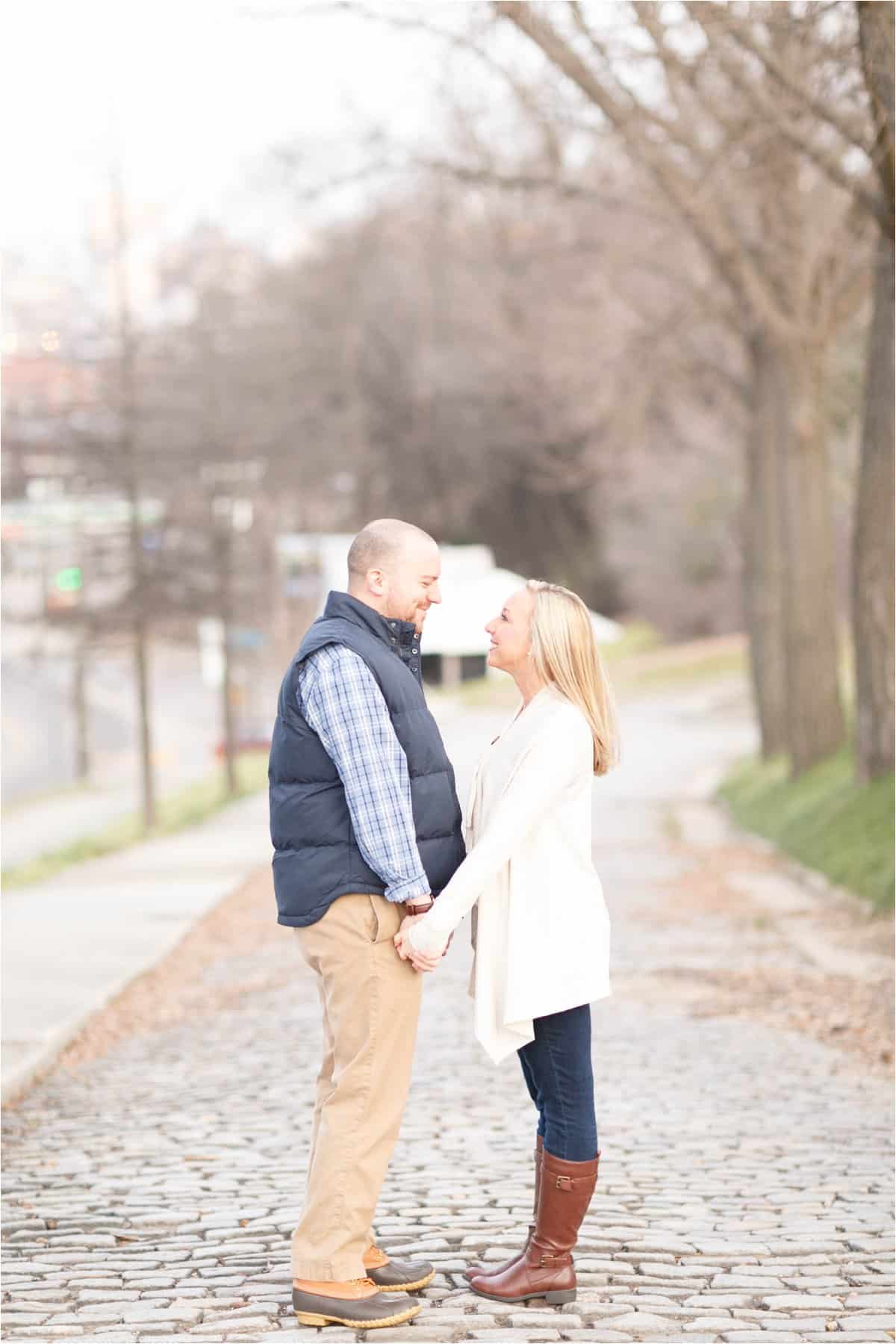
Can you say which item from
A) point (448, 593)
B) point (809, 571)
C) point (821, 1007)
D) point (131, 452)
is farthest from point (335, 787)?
point (448, 593)

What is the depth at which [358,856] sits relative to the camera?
4777 mm

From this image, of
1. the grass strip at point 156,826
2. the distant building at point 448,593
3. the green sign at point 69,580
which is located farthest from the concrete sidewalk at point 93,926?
the distant building at point 448,593

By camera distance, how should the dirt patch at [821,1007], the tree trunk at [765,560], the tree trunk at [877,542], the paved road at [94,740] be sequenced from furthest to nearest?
the paved road at [94,740] → the tree trunk at [765,560] → the tree trunk at [877,542] → the dirt patch at [821,1007]

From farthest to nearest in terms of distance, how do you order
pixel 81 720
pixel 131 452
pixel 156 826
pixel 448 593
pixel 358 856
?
pixel 448 593
pixel 81 720
pixel 156 826
pixel 131 452
pixel 358 856

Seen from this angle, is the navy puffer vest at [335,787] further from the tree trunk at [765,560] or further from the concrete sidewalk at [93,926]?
the tree trunk at [765,560]

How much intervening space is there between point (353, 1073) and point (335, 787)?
0.75 m

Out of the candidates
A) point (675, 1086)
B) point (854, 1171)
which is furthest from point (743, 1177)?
point (675, 1086)

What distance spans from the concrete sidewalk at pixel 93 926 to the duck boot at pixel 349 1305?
394cm

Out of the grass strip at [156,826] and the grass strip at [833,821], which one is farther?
the grass strip at [156,826]

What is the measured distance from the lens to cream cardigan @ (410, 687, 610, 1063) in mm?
4828

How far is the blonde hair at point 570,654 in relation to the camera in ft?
16.2

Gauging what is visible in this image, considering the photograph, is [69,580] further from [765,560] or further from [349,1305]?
[349,1305]

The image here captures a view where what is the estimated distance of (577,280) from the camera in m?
38.6

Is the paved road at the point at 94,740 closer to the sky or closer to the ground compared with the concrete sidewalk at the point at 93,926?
closer to the ground
